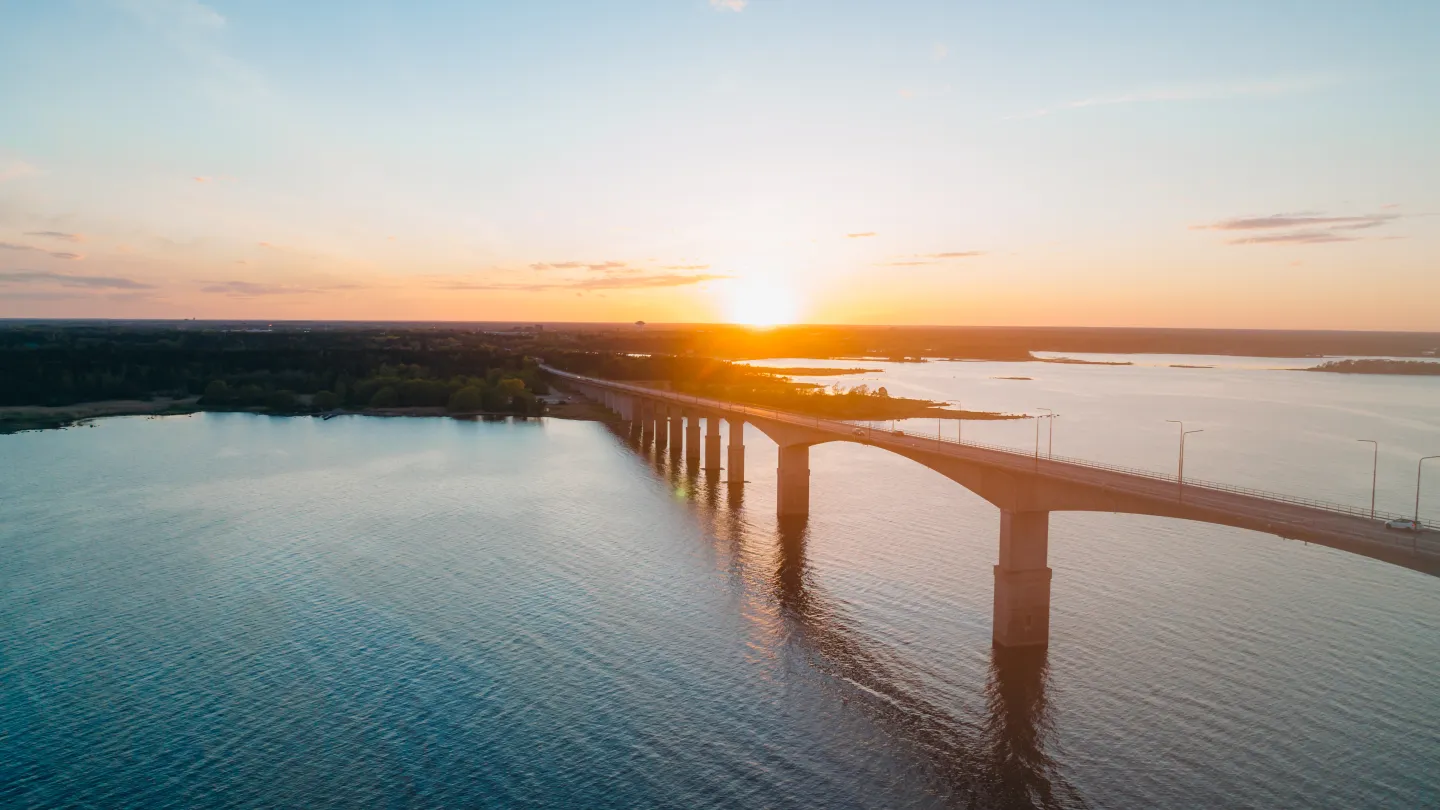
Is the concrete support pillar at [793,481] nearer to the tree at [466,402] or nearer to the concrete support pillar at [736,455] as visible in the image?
the concrete support pillar at [736,455]

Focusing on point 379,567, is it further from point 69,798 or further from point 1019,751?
point 1019,751

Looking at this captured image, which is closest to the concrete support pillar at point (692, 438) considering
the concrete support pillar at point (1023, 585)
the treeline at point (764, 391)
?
the treeline at point (764, 391)

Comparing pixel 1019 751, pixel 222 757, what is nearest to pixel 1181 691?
pixel 1019 751

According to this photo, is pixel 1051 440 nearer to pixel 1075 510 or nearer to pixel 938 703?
pixel 1075 510

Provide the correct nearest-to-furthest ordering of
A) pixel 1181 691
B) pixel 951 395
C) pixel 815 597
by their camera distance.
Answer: pixel 1181 691
pixel 815 597
pixel 951 395

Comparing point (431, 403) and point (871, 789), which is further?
point (431, 403)

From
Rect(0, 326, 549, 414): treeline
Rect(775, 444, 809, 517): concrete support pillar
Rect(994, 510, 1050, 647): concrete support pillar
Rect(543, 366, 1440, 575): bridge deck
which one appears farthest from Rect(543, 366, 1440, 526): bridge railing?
Rect(0, 326, 549, 414): treeline

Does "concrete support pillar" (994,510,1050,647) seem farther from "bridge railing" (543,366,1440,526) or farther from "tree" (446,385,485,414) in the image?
"tree" (446,385,485,414)
